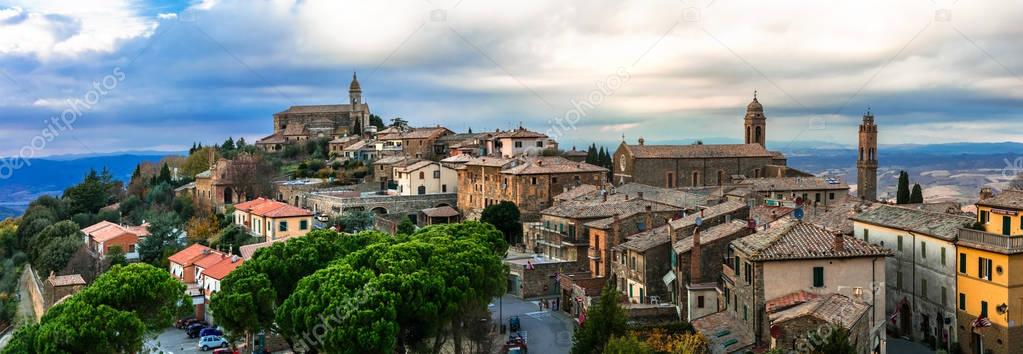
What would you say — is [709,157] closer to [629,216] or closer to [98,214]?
[629,216]

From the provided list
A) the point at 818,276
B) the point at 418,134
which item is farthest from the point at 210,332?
the point at 418,134

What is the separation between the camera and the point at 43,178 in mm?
110125

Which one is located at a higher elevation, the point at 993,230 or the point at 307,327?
the point at 993,230

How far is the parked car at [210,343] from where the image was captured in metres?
38.2

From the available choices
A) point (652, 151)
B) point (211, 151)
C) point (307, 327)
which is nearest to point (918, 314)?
point (307, 327)

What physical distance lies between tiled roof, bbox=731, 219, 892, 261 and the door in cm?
588

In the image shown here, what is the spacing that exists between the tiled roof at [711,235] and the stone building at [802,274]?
3784 millimetres

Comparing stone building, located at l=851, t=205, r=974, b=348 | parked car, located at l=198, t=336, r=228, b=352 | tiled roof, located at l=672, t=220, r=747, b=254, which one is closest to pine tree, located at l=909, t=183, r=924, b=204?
stone building, located at l=851, t=205, r=974, b=348

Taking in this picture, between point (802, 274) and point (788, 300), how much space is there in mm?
1158

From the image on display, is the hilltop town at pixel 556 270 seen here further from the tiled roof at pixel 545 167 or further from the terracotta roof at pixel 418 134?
the terracotta roof at pixel 418 134

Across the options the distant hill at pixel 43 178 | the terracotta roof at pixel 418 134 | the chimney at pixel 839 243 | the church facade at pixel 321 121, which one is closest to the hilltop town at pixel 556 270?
the chimney at pixel 839 243

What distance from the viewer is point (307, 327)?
87.3 feet

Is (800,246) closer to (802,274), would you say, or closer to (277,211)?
(802,274)

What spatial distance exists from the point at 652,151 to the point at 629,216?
29.5 metres
